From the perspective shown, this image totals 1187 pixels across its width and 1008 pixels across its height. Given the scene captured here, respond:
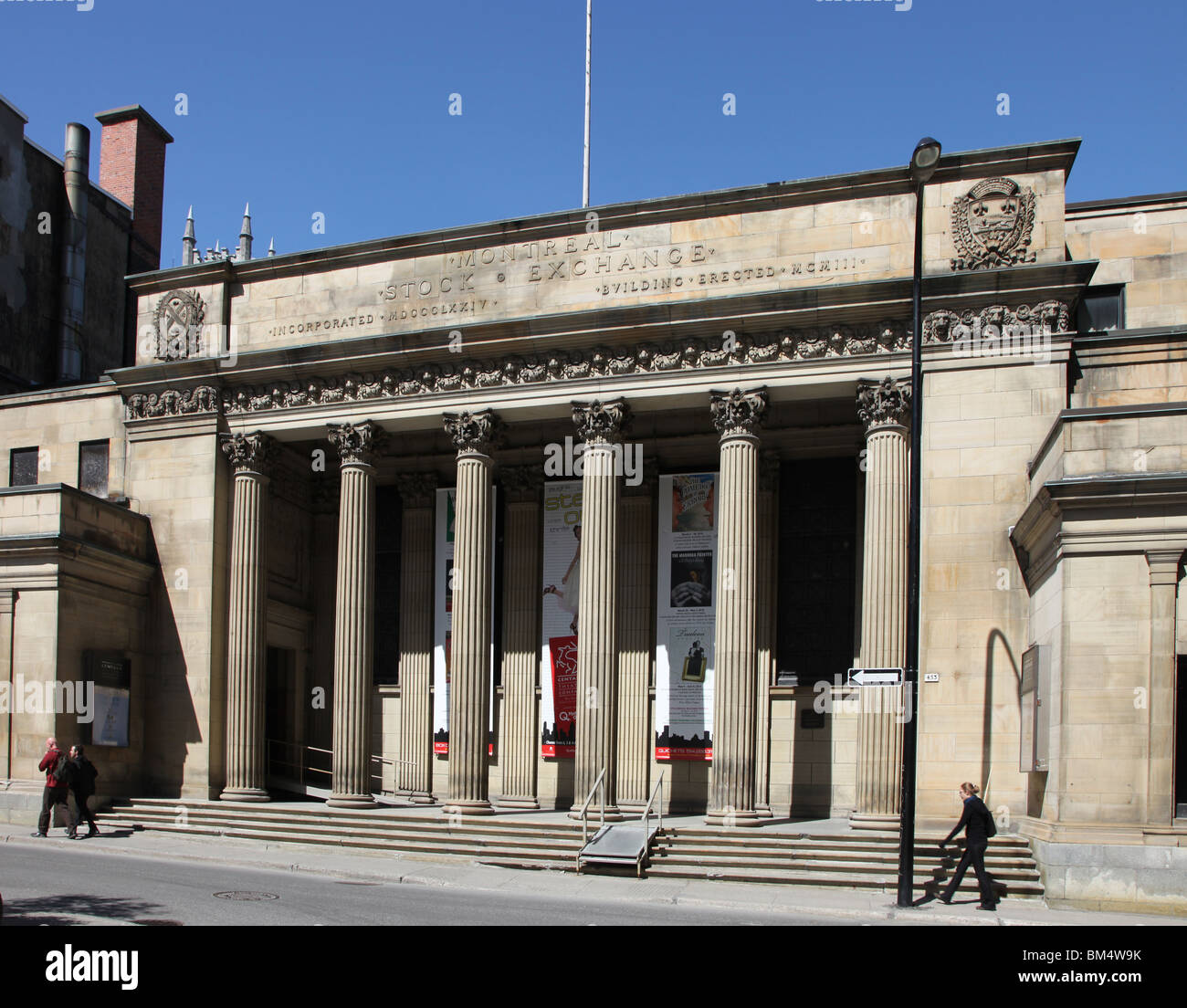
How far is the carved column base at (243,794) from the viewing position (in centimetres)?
2848

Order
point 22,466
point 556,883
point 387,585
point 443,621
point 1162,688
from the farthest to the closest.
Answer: point 387,585
point 22,466
point 443,621
point 556,883
point 1162,688

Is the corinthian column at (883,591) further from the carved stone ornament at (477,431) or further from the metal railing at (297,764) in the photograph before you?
the metal railing at (297,764)

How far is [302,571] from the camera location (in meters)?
33.9

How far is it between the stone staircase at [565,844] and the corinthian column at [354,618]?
3.61ft

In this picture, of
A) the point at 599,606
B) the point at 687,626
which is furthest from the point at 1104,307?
the point at 599,606

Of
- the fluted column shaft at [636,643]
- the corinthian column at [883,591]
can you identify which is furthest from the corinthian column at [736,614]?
the fluted column shaft at [636,643]

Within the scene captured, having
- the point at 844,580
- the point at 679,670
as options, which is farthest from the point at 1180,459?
the point at 679,670

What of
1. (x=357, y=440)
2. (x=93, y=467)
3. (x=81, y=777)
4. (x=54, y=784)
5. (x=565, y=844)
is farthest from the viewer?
(x=93, y=467)

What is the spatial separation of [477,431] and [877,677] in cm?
1197

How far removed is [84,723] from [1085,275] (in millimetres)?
22734

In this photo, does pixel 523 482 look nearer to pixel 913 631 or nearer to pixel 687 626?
pixel 687 626

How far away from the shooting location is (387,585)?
33469mm

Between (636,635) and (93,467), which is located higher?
(93,467)

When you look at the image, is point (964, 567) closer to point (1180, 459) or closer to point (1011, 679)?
point (1011, 679)
